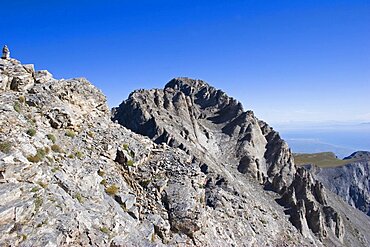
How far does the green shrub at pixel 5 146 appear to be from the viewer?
64.9 feet

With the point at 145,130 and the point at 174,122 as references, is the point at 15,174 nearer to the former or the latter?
the point at 145,130

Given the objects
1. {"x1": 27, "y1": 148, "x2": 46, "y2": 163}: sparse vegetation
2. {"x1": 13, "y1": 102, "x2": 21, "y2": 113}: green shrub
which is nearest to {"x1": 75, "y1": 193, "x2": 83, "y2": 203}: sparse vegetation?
{"x1": 27, "y1": 148, "x2": 46, "y2": 163}: sparse vegetation

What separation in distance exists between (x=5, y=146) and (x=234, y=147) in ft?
338

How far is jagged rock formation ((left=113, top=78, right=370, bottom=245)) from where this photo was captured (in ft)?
313

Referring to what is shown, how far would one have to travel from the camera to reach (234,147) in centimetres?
11919

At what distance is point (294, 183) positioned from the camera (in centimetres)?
11588

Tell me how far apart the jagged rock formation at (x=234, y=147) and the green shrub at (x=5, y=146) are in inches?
2577

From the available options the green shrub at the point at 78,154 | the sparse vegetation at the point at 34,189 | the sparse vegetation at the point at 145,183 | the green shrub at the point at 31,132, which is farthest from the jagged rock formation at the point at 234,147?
the sparse vegetation at the point at 34,189

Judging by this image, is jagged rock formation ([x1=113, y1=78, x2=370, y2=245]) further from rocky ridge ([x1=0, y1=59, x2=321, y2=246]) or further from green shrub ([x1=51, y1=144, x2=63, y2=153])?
green shrub ([x1=51, y1=144, x2=63, y2=153])

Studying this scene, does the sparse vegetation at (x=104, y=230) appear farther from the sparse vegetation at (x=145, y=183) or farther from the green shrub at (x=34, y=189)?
the sparse vegetation at (x=145, y=183)

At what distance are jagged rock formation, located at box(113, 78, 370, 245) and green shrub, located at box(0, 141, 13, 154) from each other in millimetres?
65461

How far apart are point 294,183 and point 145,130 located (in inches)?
2051

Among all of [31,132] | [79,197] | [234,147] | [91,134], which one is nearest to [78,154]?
[91,134]

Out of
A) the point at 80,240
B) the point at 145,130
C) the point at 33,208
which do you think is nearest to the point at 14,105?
the point at 33,208
